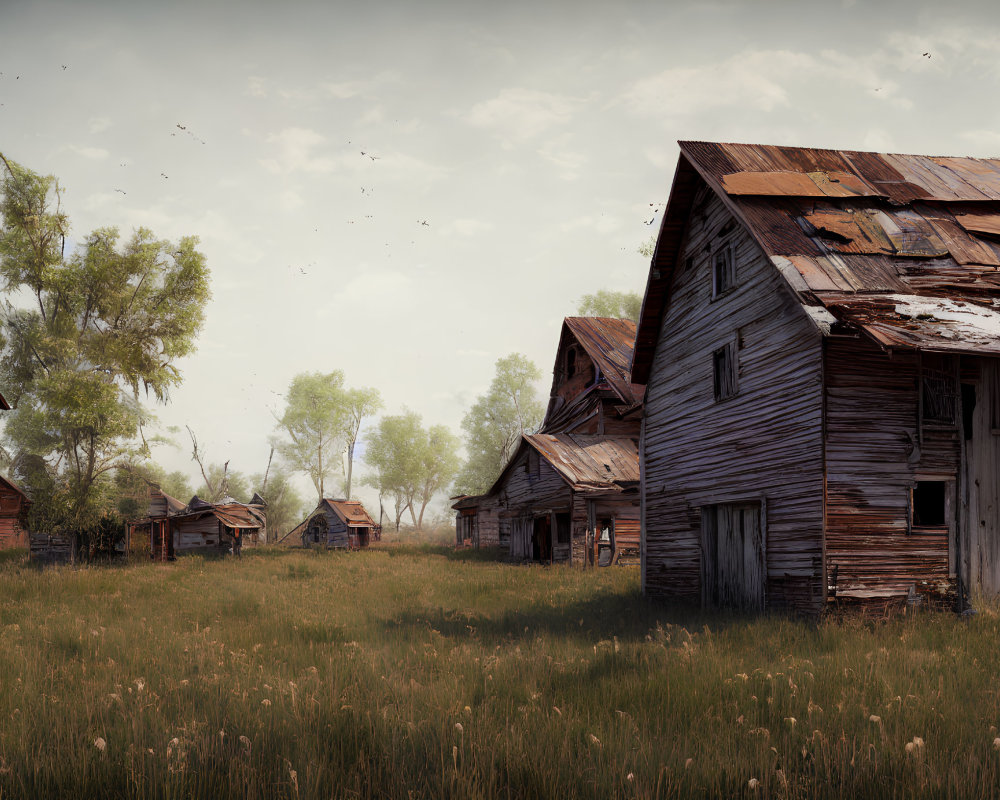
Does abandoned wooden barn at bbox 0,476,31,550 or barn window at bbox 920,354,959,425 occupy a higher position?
barn window at bbox 920,354,959,425

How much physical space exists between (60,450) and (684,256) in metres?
26.0

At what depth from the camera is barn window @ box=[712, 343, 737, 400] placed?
15742 mm

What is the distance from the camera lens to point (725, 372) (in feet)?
53.1

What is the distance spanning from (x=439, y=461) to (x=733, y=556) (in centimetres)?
7945

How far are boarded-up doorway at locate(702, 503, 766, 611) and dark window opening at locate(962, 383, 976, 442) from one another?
3951 mm

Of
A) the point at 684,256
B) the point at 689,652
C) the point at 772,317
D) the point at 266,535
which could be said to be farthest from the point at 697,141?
the point at 266,535

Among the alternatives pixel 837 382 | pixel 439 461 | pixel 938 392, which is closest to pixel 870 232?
pixel 938 392

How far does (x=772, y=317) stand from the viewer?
14422 mm

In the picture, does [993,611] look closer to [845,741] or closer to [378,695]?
[845,741]

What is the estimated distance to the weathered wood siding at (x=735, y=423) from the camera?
1310 cm

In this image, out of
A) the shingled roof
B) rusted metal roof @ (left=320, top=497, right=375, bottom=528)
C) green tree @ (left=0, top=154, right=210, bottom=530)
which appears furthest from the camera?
rusted metal roof @ (left=320, top=497, right=375, bottom=528)

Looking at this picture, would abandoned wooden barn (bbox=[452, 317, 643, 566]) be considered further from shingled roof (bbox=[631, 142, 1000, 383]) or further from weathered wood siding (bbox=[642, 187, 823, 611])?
shingled roof (bbox=[631, 142, 1000, 383])

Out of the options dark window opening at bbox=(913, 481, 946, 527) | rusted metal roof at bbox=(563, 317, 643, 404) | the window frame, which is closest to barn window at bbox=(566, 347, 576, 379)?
rusted metal roof at bbox=(563, 317, 643, 404)

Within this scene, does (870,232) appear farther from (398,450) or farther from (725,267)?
(398,450)
